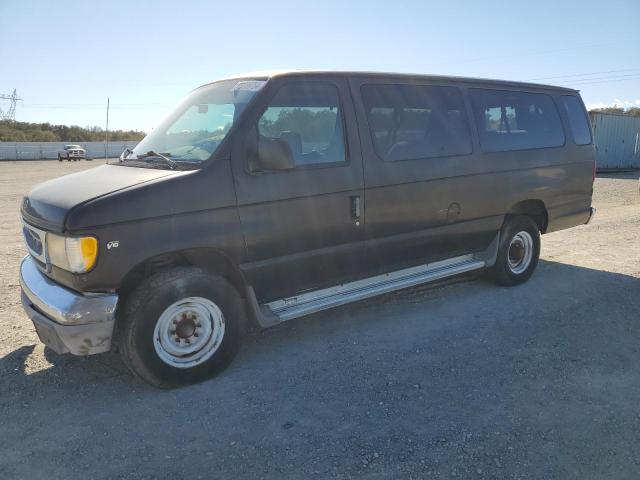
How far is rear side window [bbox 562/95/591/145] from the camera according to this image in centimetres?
590

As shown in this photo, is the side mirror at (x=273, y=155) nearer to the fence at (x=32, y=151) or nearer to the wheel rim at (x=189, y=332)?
the wheel rim at (x=189, y=332)

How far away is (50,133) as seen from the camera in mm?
63812

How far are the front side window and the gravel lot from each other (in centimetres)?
160

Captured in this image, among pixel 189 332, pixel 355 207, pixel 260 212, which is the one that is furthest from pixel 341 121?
pixel 189 332

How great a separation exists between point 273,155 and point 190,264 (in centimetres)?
99

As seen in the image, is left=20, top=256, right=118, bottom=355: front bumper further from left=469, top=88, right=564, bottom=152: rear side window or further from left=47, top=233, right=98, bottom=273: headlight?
left=469, top=88, right=564, bottom=152: rear side window

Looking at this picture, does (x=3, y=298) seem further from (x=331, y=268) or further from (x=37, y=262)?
(x=331, y=268)

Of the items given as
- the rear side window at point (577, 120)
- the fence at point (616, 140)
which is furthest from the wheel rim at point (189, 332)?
the fence at point (616, 140)

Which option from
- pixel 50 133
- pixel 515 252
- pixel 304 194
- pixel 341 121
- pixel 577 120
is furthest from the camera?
pixel 50 133

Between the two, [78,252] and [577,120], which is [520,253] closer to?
[577,120]

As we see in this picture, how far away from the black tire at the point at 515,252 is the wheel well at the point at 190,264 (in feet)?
10.3

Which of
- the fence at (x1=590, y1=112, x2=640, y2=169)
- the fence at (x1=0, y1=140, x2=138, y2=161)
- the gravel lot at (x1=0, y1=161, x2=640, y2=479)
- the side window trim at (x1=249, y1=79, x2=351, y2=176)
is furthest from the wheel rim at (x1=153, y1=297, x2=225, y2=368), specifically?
the fence at (x1=0, y1=140, x2=138, y2=161)

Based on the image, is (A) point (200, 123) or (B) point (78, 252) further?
(A) point (200, 123)

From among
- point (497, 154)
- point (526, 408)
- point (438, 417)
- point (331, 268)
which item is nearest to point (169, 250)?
point (331, 268)
